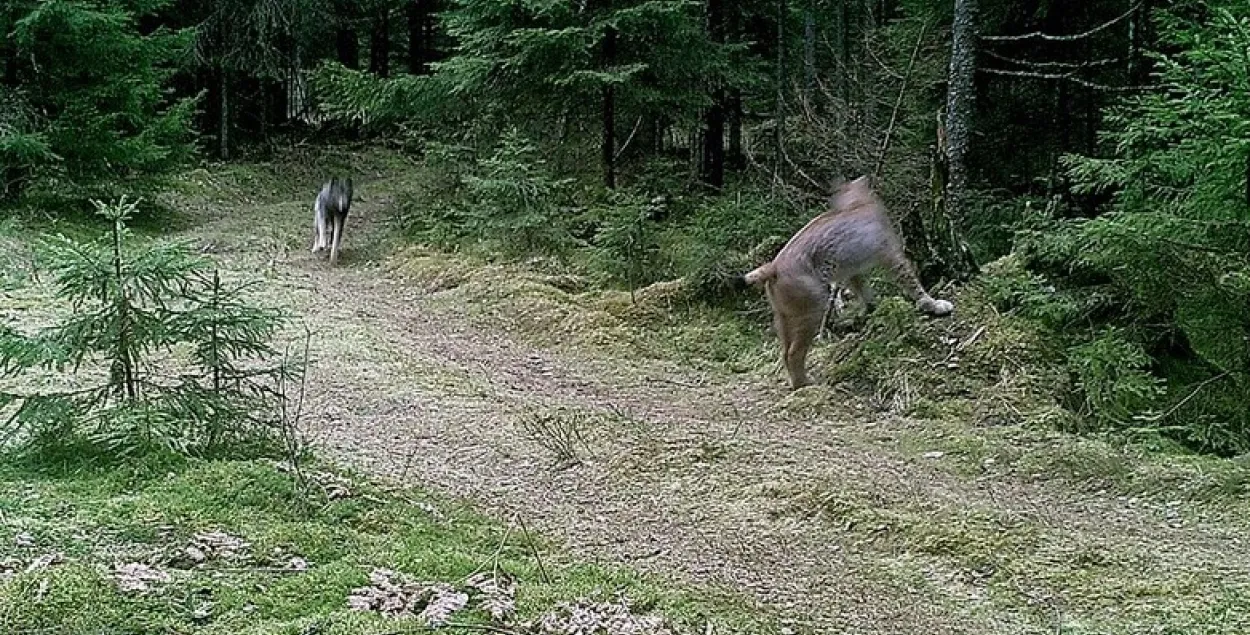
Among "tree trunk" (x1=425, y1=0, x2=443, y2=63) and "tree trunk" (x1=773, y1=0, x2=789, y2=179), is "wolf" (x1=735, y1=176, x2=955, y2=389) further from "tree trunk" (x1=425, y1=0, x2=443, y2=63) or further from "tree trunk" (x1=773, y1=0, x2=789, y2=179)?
"tree trunk" (x1=425, y1=0, x2=443, y2=63)

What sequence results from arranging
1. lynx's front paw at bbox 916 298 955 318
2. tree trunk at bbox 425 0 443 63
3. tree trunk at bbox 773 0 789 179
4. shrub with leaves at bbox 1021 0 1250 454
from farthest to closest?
tree trunk at bbox 425 0 443 63 < tree trunk at bbox 773 0 789 179 < lynx's front paw at bbox 916 298 955 318 < shrub with leaves at bbox 1021 0 1250 454

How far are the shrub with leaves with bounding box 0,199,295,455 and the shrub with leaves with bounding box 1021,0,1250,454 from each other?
529 centimetres

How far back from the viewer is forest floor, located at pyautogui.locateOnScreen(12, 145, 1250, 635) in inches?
175

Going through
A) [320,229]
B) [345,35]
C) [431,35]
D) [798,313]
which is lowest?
[320,229]

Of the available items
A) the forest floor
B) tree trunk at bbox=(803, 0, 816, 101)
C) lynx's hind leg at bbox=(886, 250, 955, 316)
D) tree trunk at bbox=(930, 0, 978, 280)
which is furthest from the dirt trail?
tree trunk at bbox=(803, 0, 816, 101)

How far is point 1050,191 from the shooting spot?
40.9ft

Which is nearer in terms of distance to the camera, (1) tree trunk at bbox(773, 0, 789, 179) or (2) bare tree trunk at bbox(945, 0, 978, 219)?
(2) bare tree trunk at bbox(945, 0, 978, 219)

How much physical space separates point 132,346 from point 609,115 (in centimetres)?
994

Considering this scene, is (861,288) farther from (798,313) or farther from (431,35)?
(431,35)

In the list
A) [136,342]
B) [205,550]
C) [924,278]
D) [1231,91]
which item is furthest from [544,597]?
[924,278]

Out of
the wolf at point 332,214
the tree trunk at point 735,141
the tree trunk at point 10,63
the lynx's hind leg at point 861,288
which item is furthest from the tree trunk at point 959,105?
the tree trunk at point 10,63

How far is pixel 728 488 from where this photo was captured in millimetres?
5816

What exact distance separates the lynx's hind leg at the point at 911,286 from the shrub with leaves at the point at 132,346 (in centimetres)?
436

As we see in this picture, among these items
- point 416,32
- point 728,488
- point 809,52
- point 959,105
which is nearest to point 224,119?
point 416,32
